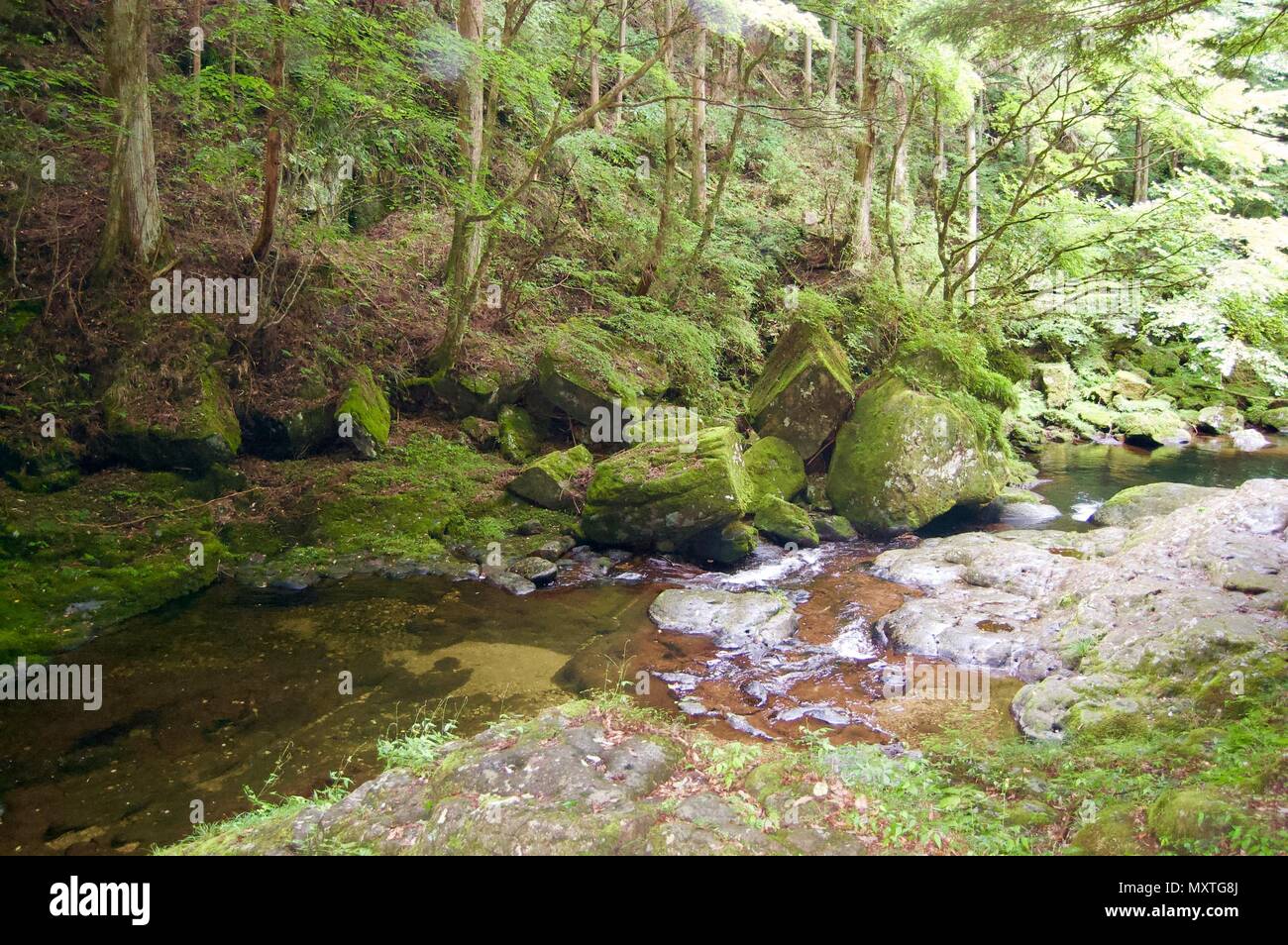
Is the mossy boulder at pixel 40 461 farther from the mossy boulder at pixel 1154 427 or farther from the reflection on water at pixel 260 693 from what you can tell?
the mossy boulder at pixel 1154 427

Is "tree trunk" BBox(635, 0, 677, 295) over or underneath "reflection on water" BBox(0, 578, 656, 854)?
over

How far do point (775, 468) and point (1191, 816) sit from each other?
28.3ft

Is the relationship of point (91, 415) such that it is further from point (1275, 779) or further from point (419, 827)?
point (1275, 779)

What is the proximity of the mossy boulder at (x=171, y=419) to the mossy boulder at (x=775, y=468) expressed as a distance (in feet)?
25.2

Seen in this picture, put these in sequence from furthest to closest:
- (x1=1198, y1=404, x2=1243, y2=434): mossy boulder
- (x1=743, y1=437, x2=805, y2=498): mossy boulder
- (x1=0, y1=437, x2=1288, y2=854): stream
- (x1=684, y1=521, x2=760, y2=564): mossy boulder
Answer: (x1=1198, y1=404, x2=1243, y2=434): mossy boulder, (x1=743, y1=437, x2=805, y2=498): mossy boulder, (x1=684, y1=521, x2=760, y2=564): mossy boulder, (x1=0, y1=437, x2=1288, y2=854): stream

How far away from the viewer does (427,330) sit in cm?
1240

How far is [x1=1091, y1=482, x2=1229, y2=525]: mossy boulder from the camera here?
420 inches

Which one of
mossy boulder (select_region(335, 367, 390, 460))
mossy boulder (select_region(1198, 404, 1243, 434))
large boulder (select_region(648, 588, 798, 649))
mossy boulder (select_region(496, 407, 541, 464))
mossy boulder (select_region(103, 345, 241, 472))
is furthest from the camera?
mossy boulder (select_region(1198, 404, 1243, 434))

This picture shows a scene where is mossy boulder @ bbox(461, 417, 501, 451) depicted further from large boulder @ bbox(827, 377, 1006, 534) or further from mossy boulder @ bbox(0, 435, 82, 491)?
large boulder @ bbox(827, 377, 1006, 534)

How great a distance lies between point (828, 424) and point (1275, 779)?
926cm

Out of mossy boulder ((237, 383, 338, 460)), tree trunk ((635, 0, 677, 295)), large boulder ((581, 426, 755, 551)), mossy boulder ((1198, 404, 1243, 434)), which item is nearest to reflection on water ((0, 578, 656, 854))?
large boulder ((581, 426, 755, 551))

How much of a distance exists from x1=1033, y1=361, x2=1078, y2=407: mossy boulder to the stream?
14619mm

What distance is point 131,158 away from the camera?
862 cm

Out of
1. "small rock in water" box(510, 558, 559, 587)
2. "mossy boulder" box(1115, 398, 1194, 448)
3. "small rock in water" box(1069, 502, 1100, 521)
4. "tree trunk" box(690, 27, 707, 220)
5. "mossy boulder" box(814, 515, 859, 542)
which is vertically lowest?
"small rock in water" box(510, 558, 559, 587)
